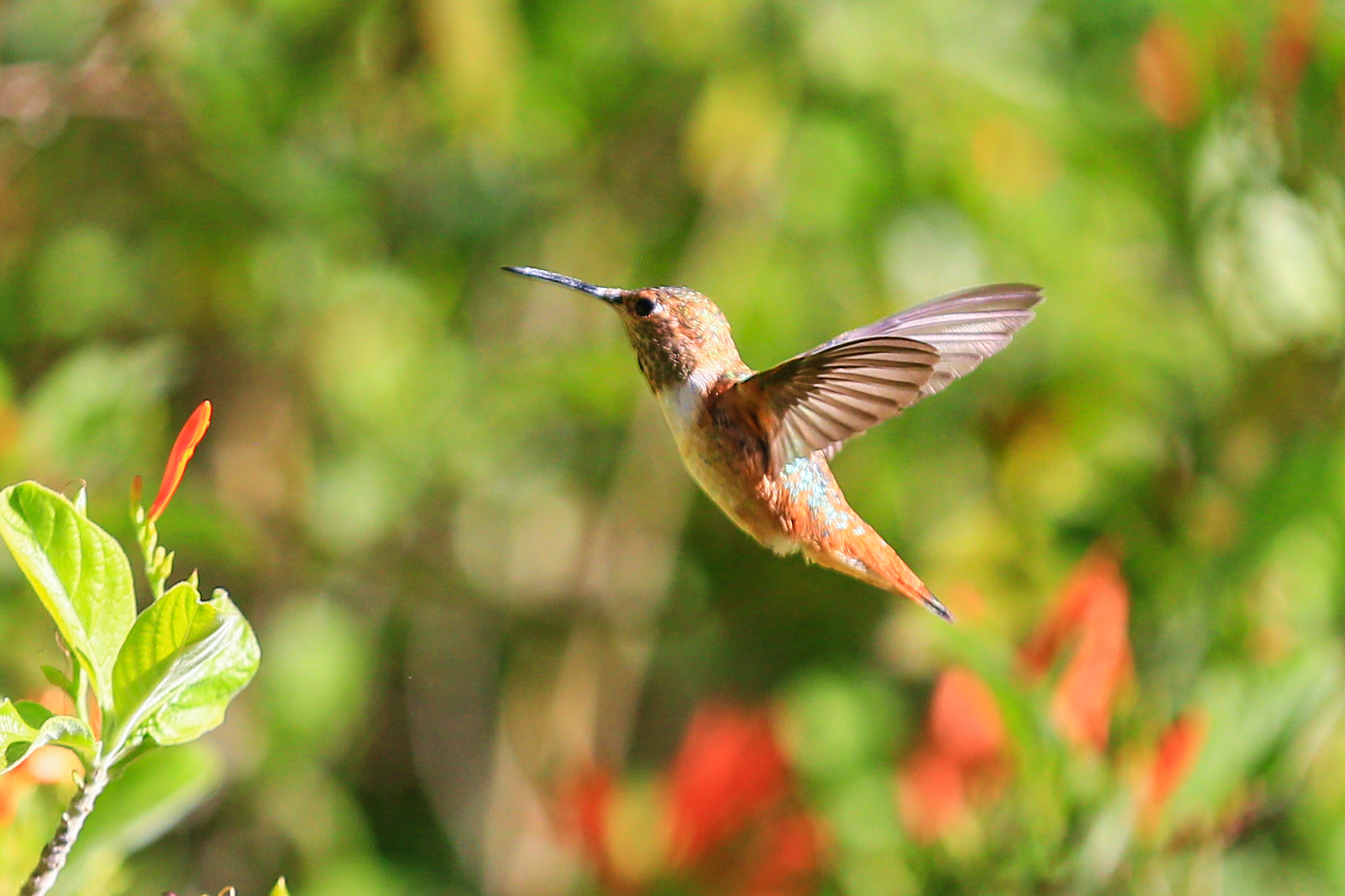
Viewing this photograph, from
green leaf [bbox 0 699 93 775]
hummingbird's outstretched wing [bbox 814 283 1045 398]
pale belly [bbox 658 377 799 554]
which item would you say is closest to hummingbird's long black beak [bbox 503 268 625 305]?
pale belly [bbox 658 377 799 554]

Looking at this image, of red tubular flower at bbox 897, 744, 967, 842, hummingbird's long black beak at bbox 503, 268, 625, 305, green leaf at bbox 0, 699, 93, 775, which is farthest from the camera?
red tubular flower at bbox 897, 744, 967, 842

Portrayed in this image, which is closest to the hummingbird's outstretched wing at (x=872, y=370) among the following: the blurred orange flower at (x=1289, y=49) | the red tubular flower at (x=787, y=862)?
the red tubular flower at (x=787, y=862)

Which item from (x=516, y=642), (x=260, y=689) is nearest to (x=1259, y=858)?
Answer: (x=516, y=642)

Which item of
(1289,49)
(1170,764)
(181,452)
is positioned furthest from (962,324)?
(1289,49)

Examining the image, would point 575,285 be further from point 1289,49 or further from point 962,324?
point 1289,49

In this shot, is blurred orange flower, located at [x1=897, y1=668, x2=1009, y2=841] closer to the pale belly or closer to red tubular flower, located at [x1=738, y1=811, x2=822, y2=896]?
red tubular flower, located at [x1=738, y1=811, x2=822, y2=896]

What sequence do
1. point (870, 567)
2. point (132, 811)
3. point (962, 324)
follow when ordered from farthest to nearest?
point (870, 567), point (962, 324), point (132, 811)
